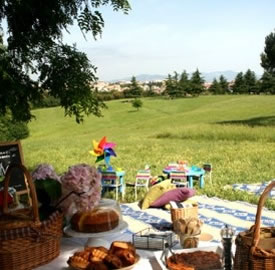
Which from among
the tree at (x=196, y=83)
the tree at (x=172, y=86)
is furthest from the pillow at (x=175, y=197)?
the tree at (x=196, y=83)

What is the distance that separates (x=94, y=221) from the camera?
2.37 meters

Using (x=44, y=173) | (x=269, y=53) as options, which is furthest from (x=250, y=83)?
(x=44, y=173)

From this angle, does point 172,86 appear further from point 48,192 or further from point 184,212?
point 48,192

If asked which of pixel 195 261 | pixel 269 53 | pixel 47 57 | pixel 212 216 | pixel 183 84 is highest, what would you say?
pixel 269 53

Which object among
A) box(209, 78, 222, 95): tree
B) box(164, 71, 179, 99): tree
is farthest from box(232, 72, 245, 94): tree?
box(164, 71, 179, 99): tree

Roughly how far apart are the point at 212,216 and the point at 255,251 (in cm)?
478

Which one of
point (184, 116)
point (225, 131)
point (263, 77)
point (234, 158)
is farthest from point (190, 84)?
point (234, 158)

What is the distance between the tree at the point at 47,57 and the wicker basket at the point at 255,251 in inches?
141

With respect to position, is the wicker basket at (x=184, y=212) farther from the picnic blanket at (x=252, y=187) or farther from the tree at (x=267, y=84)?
the tree at (x=267, y=84)

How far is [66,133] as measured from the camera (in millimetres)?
34312

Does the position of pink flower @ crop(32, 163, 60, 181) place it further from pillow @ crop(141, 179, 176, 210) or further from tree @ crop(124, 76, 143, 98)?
tree @ crop(124, 76, 143, 98)

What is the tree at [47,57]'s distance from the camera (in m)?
4.91

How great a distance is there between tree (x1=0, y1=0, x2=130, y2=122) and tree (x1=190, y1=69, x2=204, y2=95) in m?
56.1

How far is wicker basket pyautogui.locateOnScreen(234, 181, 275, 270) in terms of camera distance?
1687mm
